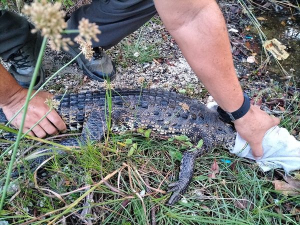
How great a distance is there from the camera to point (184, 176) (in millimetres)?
2359

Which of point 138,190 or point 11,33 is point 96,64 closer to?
point 11,33

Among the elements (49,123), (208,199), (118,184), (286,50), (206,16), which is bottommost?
(286,50)

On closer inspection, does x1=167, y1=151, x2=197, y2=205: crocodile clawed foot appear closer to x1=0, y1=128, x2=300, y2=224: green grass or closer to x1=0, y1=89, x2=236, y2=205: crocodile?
x1=0, y1=128, x2=300, y2=224: green grass

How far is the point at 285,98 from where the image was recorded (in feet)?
9.88

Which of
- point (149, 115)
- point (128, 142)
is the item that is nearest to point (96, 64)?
point (149, 115)

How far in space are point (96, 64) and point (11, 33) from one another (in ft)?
2.46

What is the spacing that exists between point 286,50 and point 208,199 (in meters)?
2.03

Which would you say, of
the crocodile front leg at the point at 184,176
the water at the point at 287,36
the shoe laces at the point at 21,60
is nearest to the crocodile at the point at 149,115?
the crocodile front leg at the point at 184,176

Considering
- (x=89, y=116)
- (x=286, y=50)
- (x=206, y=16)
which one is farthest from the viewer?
(x=286, y=50)

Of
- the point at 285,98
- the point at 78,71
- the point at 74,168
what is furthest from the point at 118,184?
the point at 285,98

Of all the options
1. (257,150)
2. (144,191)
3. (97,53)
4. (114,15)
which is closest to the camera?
(144,191)

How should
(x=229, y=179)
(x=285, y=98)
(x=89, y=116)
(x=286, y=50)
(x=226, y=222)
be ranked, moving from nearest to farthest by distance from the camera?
(x=226, y=222)
(x=229, y=179)
(x=89, y=116)
(x=285, y=98)
(x=286, y=50)

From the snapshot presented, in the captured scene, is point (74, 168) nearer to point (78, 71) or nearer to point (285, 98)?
point (78, 71)

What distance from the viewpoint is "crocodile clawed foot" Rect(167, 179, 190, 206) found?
7.26ft
